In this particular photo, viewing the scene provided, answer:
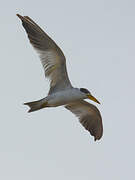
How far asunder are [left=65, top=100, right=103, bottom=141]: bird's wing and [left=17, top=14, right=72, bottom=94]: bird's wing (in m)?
1.65

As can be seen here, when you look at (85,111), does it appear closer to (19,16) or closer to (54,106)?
(54,106)

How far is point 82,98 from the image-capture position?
60.0 ft

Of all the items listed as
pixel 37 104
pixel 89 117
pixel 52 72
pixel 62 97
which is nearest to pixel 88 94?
pixel 62 97

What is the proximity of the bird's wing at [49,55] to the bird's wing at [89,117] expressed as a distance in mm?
1653

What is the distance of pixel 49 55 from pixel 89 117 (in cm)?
299

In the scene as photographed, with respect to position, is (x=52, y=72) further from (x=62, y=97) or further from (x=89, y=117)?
(x=89, y=117)

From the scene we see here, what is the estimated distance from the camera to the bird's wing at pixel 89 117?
19.8m

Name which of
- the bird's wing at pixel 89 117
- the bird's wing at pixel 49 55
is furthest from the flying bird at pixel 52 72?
the bird's wing at pixel 89 117

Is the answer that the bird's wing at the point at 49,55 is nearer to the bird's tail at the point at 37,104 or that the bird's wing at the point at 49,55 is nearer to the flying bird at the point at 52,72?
the flying bird at the point at 52,72

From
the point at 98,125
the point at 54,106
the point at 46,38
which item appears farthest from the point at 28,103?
the point at 98,125

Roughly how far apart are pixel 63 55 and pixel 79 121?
9.99 feet

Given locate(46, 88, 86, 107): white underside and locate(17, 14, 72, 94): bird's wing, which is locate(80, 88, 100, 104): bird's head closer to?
locate(46, 88, 86, 107): white underside

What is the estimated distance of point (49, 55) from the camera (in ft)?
58.6

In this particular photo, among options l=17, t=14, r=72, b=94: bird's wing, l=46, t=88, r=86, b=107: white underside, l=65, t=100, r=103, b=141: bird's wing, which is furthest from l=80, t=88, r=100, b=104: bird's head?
l=65, t=100, r=103, b=141: bird's wing
